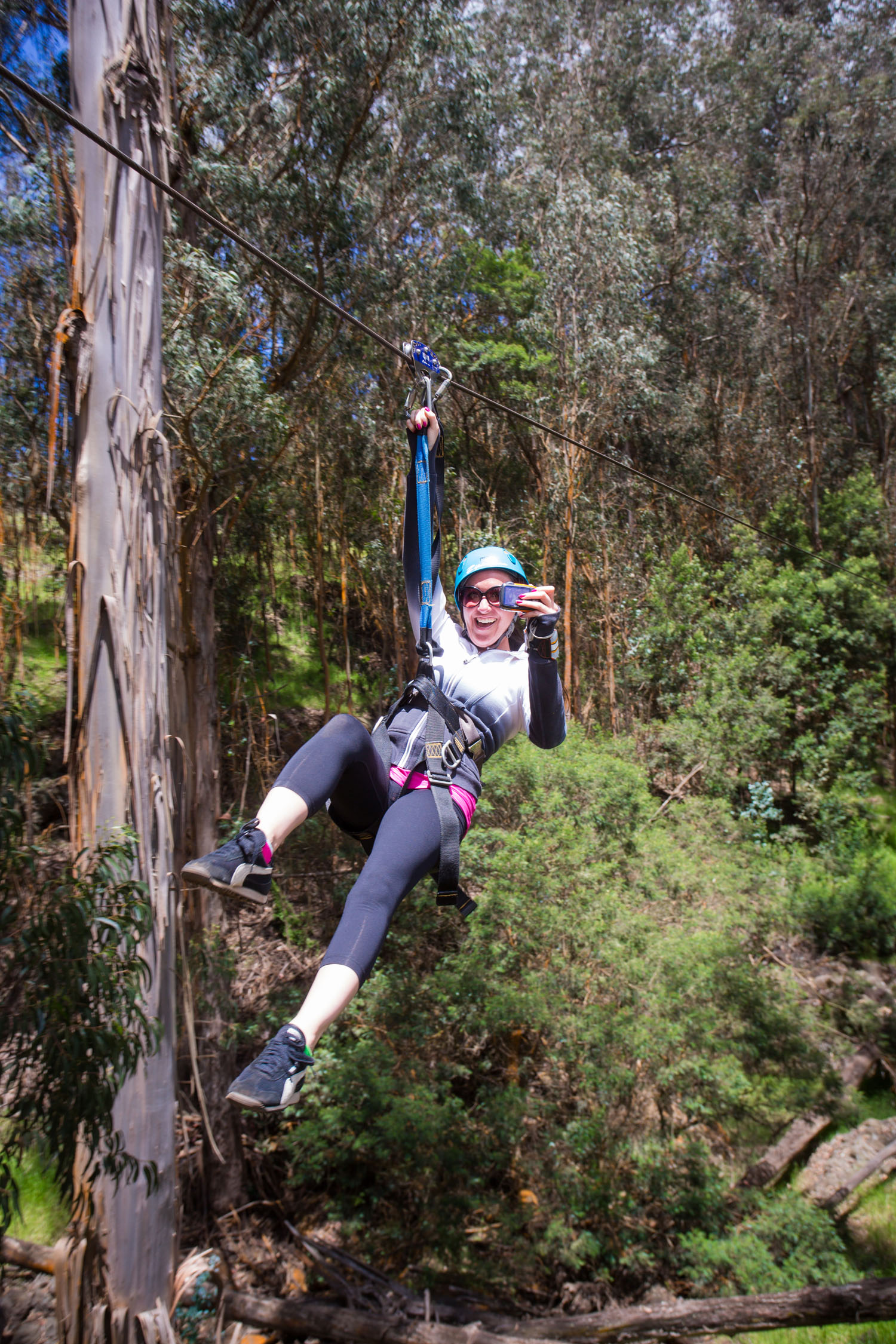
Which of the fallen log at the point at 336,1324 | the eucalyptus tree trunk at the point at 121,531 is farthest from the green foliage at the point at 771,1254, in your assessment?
the eucalyptus tree trunk at the point at 121,531

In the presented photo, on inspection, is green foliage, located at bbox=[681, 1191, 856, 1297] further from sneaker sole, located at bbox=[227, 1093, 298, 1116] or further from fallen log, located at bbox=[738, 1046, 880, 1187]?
sneaker sole, located at bbox=[227, 1093, 298, 1116]

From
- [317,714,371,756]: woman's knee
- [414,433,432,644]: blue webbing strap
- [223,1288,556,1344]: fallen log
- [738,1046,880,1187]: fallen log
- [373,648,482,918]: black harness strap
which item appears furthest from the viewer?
[738,1046,880,1187]: fallen log

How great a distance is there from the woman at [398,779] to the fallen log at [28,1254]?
304 cm

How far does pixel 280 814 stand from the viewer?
2072 mm

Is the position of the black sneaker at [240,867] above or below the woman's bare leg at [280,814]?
below

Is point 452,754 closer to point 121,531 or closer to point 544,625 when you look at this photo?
point 544,625

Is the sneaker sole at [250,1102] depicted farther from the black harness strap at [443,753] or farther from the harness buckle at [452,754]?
the harness buckle at [452,754]

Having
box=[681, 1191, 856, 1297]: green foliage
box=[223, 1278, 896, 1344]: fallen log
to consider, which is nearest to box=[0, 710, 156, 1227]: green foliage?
box=[223, 1278, 896, 1344]: fallen log

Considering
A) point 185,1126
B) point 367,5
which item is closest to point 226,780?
point 185,1126

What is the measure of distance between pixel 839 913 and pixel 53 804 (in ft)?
25.2

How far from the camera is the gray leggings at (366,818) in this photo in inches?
81.0

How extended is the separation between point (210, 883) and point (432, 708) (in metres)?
0.93

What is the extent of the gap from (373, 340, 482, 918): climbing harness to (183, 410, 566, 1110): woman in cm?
2

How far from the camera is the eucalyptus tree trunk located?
3068 mm
